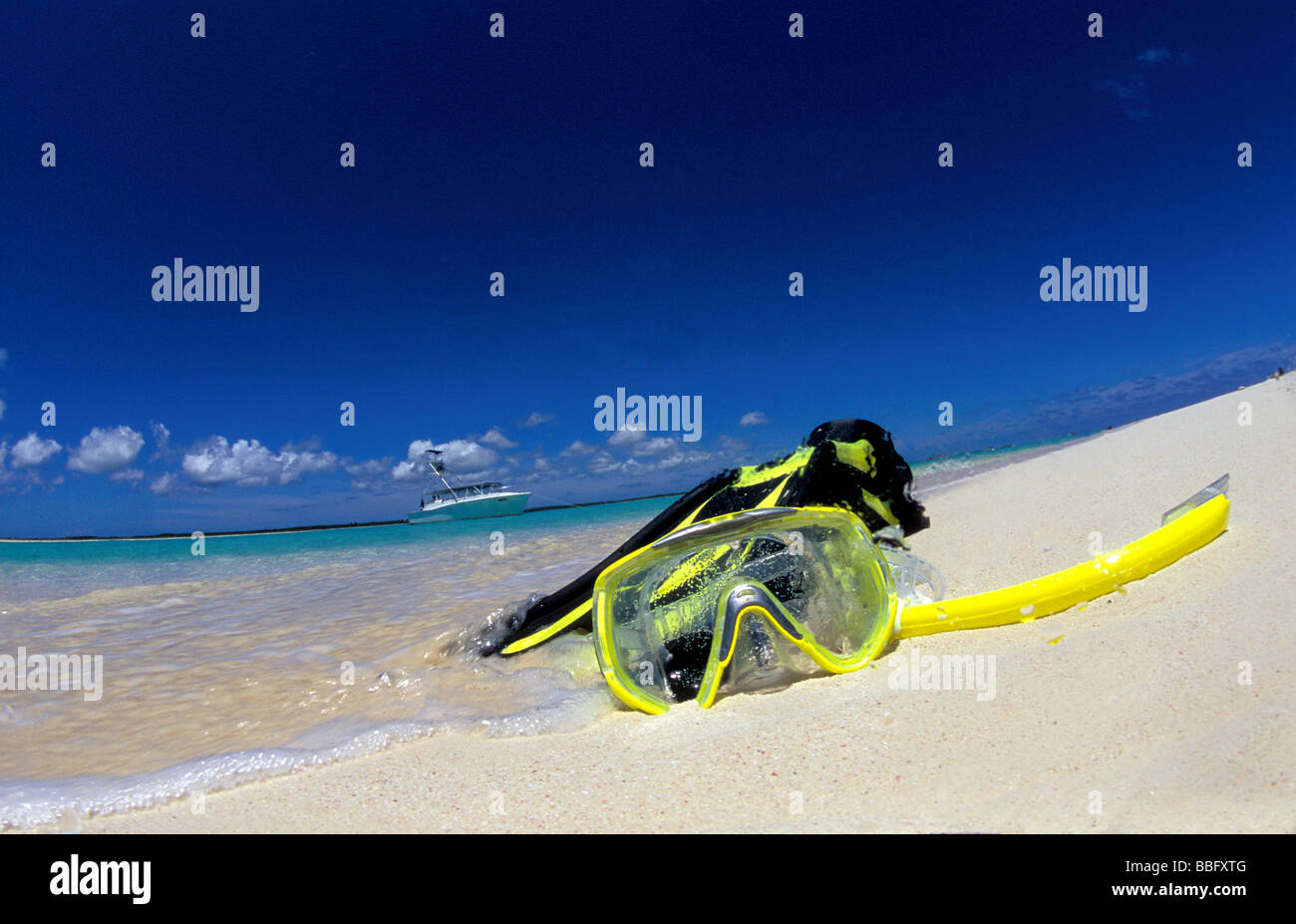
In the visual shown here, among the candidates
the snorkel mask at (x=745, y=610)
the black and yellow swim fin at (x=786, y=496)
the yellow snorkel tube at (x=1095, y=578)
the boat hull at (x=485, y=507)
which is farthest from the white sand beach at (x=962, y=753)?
the boat hull at (x=485, y=507)

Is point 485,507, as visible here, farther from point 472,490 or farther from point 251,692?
point 251,692

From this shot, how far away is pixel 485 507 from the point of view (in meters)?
45.8

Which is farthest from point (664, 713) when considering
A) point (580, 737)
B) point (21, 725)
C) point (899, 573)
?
point (21, 725)

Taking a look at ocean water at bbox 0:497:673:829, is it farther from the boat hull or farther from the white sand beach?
the boat hull

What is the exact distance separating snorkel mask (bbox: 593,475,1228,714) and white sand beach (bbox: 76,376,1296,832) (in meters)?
0.08

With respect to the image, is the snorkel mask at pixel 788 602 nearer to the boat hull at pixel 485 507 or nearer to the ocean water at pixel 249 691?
the ocean water at pixel 249 691

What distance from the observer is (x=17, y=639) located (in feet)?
17.1

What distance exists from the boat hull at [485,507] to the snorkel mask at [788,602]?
143ft

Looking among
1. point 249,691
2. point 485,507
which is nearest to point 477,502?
point 485,507

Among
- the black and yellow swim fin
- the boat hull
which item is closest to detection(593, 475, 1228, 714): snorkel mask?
the black and yellow swim fin

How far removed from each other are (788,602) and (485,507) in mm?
44728

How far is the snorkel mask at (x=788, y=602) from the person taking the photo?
2.42 m

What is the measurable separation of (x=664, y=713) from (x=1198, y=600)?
1892 mm
